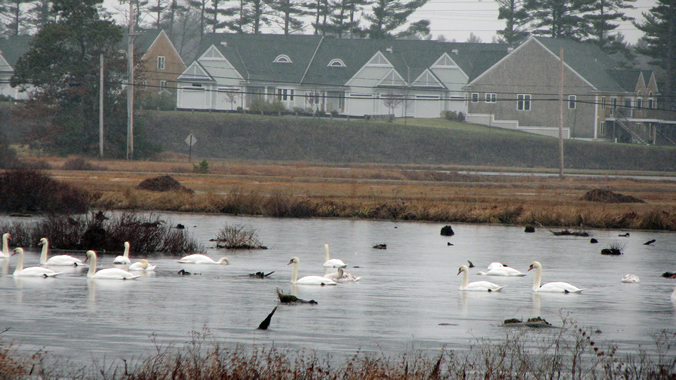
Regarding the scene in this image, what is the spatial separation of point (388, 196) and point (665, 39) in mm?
59099

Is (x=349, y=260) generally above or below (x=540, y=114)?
below

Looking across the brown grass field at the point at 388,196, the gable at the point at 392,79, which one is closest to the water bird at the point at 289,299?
the brown grass field at the point at 388,196

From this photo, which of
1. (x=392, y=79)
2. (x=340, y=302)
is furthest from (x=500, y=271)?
(x=392, y=79)

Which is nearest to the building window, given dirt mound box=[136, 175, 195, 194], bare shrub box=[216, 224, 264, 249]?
dirt mound box=[136, 175, 195, 194]

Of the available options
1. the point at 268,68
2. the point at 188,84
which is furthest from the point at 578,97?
the point at 188,84

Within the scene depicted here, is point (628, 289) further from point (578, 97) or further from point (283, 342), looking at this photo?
point (578, 97)

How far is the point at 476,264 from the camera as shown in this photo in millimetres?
23797

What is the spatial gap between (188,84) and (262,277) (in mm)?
69114

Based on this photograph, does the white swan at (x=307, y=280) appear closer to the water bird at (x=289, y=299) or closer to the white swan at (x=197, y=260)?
the water bird at (x=289, y=299)

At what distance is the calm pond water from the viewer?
12.9 meters

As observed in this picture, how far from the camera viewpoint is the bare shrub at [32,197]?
110ft

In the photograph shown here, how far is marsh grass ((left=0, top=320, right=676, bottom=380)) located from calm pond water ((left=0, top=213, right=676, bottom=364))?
456 millimetres

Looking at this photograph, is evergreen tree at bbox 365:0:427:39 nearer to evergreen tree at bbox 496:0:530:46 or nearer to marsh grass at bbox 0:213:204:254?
evergreen tree at bbox 496:0:530:46

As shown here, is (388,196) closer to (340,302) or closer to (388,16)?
(340,302)
